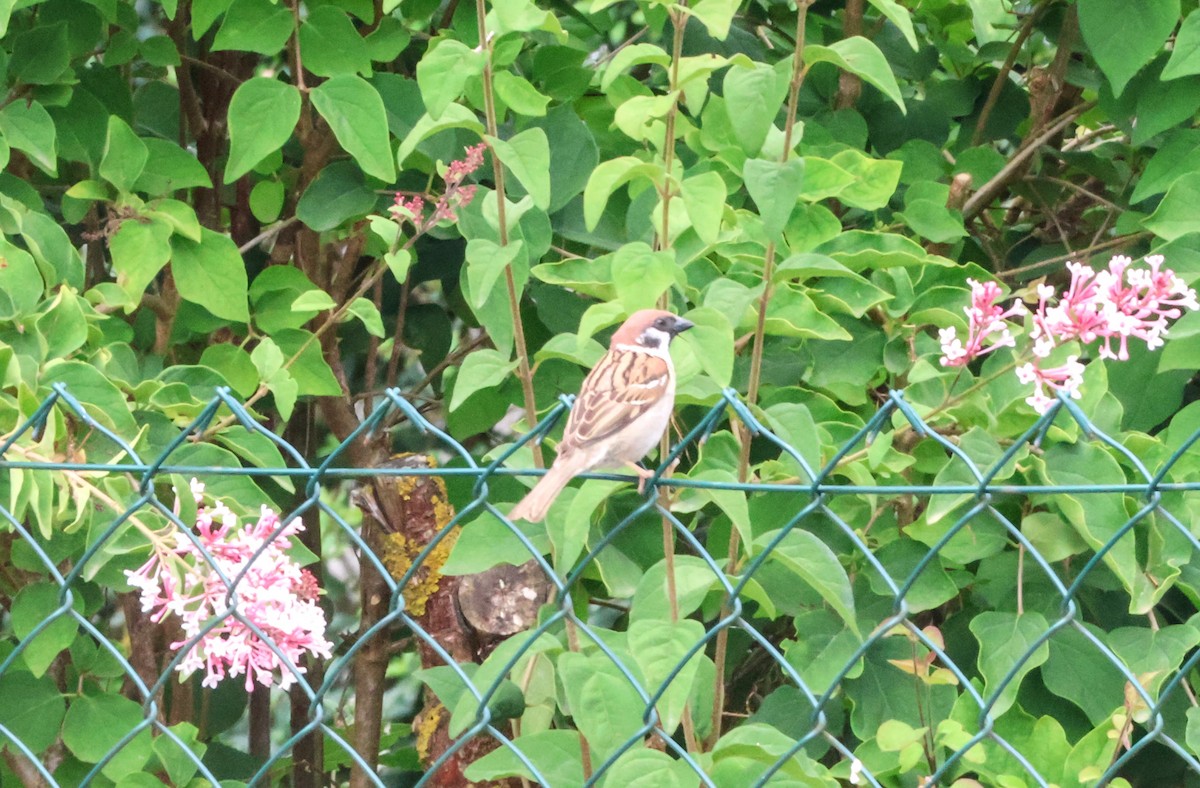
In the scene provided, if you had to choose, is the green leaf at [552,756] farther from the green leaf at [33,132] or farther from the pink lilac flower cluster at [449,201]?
the green leaf at [33,132]

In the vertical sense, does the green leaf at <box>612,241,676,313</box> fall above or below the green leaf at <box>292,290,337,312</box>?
above

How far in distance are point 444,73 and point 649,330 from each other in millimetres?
815

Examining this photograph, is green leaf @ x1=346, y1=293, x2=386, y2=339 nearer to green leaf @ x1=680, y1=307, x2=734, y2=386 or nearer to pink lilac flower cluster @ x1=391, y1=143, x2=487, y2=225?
pink lilac flower cluster @ x1=391, y1=143, x2=487, y2=225

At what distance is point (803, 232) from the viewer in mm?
2340

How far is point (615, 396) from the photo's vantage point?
99.3 inches

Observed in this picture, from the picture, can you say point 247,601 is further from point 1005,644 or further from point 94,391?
point 1005,644

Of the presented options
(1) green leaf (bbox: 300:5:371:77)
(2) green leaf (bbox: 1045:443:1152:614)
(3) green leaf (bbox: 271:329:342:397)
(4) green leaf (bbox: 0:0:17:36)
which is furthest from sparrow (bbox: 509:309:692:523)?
(4) green leaf (bbox: 0:0:17:36)

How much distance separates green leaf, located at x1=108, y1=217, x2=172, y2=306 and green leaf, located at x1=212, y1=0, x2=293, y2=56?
0.39 meters

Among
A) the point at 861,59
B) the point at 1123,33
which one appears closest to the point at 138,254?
the point at 861,59

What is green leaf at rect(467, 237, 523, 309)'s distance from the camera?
1.98 m

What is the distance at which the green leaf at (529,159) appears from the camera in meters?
2.01

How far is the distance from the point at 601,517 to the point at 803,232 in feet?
1.97

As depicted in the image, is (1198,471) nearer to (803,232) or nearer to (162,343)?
(803,232)

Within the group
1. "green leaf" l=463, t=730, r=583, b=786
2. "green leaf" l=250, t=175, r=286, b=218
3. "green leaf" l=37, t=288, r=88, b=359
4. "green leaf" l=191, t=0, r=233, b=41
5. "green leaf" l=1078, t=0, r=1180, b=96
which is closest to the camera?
"green leaf" l=463, t=730, r=583, b=786
